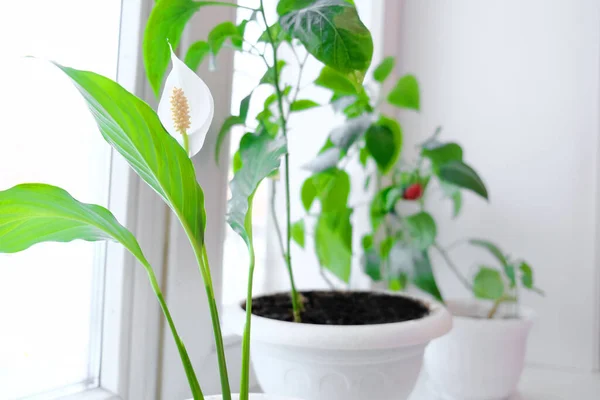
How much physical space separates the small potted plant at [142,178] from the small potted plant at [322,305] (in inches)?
1.5

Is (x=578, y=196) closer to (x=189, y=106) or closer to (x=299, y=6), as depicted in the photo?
(x=299, y=6)

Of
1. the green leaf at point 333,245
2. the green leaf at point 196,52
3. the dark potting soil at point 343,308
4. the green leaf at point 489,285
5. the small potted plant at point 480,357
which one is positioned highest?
the green leaf at point 196,52

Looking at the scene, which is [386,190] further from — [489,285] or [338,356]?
[338,356]

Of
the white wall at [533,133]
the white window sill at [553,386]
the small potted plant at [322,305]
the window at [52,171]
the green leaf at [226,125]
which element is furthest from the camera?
the white wall at [533,133]

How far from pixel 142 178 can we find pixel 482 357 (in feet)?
2.16

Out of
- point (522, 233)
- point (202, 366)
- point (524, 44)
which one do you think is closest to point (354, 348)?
point (202, 366)

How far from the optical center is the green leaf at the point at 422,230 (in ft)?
3.01

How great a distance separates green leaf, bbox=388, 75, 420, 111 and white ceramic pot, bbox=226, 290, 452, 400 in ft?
1.26

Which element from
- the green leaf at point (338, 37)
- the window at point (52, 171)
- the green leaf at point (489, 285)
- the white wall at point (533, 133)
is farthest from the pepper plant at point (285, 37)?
the white wall at point (533, 133)

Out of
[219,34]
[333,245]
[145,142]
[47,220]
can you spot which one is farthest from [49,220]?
[333,245]

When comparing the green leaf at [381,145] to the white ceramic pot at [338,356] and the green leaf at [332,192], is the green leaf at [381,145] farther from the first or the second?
the white ceramic pot at [338,356]

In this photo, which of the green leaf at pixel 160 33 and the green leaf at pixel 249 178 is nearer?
the green leaf at pixel 249 178

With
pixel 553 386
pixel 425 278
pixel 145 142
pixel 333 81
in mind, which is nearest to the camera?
pixel 145 142

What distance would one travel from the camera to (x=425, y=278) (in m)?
0.88
